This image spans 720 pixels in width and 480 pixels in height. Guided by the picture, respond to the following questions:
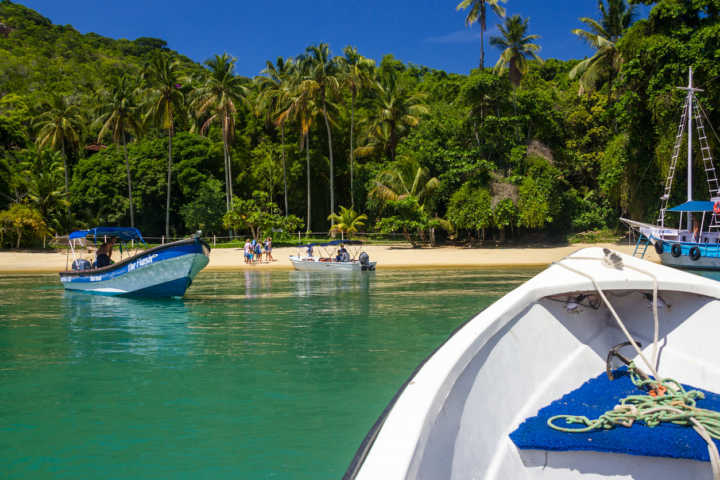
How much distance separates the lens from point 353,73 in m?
43.0

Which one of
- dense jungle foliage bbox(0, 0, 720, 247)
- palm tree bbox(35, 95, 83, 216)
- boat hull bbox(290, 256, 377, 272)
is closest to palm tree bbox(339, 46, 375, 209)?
dense jungle foliage bbox(0, 0, 720, 247)

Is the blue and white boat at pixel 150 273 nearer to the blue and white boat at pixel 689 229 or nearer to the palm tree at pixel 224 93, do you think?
the blue and white boat at pixel 689 229

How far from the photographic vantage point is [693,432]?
10.8 ft

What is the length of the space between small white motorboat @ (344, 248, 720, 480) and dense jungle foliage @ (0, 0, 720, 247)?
2801 centimetres

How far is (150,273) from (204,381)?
952 centimetres

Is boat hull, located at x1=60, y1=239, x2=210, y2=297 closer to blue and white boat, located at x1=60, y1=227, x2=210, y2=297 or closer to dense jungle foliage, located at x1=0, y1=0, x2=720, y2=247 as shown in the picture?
blue and white boat, located at x1=60, y1=227, x2=210, y2=297

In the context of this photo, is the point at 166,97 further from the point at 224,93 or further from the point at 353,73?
the point at 353,73

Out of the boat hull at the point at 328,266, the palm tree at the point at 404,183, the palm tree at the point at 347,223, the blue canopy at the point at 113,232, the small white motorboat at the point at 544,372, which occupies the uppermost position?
the palm tree at the point at 404,183

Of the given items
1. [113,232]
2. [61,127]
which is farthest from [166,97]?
[113,232]

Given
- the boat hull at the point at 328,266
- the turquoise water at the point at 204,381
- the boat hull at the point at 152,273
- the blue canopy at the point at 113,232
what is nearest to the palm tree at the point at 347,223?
the boat hull at the point at 328,266

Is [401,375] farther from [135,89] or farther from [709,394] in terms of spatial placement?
[135,89]

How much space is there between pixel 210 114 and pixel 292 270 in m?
26.0

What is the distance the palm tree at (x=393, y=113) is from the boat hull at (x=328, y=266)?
19.7 m

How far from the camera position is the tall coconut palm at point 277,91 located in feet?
139
